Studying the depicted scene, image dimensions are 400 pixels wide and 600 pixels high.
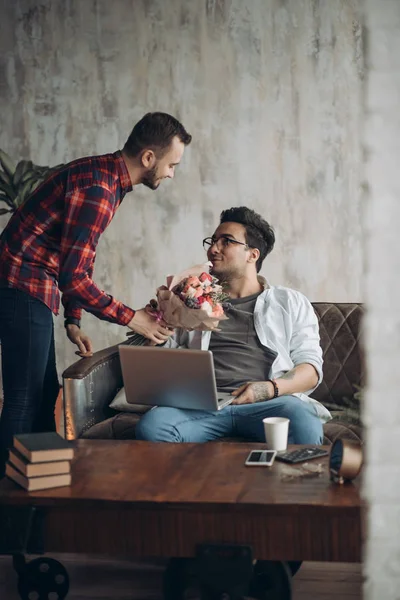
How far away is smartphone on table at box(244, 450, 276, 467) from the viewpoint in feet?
6.65

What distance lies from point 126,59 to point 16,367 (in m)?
2.32

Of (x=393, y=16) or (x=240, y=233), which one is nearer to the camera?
(x=393, y=16)

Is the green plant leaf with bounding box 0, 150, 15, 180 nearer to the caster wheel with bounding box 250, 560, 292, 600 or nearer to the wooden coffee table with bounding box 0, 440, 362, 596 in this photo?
the wooden coffee table with bounding box 0, 440, 362, 596

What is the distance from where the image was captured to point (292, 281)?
4.26 metres

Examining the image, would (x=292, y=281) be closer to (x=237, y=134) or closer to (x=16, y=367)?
(x=237, y=134)

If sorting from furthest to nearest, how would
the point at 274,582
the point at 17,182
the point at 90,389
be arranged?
the point at 17,182 → the point at 90,389 → the point at 274,582

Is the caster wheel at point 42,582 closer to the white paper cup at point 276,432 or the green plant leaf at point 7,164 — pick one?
the white paper cup at point 276,432

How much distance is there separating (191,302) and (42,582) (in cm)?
104

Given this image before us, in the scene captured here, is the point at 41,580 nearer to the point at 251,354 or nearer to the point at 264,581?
the point at 264,581

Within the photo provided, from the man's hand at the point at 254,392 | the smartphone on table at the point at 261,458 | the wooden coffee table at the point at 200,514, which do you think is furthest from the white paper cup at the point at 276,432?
the man's hand at the point at 254,392

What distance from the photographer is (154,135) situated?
262 centimetres

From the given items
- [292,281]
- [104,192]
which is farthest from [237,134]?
[104,192]

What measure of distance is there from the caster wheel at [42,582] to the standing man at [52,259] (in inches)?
22.5

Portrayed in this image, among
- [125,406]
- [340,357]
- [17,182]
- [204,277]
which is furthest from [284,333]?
[17,182]
